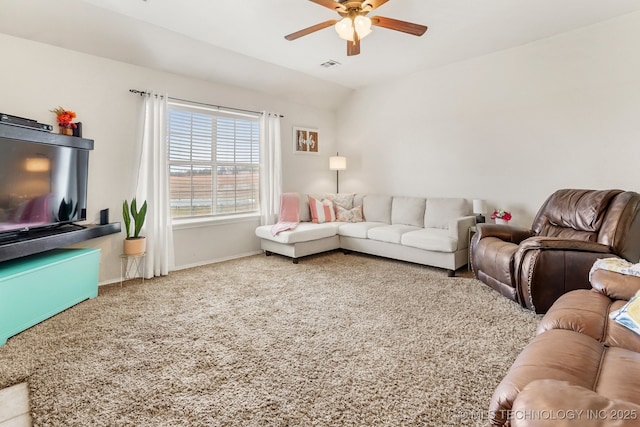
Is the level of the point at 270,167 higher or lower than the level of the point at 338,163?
lower

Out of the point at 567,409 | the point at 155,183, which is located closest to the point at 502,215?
the point at 567,409

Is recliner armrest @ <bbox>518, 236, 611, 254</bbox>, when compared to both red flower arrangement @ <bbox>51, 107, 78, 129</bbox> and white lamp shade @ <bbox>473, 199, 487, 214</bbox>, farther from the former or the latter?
red flower arrangement @ <bbox>51, 107, 78, 129</bbox>

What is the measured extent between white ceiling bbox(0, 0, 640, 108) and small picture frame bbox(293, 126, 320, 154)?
115 centimetres

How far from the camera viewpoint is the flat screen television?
Answer: 2.55 metres

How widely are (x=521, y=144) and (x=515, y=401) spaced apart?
12.8 ft

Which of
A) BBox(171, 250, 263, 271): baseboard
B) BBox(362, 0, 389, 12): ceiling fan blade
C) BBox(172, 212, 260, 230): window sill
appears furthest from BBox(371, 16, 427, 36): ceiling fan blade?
BBox(171, 250, 263, 271): baseboard

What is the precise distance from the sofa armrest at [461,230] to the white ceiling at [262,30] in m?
2.15

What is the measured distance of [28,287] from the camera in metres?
2.45

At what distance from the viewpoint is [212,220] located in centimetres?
451

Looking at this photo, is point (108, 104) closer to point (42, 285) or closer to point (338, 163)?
point (42, 285)

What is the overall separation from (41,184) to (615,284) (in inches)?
170

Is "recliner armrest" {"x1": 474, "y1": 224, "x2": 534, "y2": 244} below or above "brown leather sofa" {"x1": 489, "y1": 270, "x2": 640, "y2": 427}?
above

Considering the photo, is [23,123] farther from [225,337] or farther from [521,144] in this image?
[521,144]

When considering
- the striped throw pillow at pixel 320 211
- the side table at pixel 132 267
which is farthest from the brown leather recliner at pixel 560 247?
the side table at pixel 132 267
